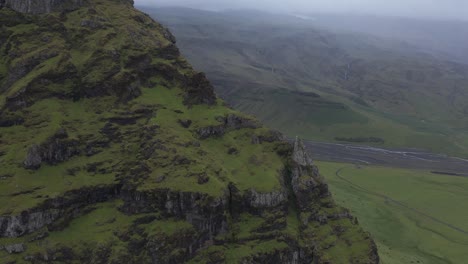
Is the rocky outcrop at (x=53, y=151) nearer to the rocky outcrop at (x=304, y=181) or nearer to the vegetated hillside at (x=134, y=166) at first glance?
the vegetated hillside at (x=134, y=166)

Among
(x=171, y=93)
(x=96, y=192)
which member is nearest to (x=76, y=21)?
(x=171, y=93)

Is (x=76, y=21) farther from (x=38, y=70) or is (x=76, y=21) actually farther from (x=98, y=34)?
(x=38, y=70)

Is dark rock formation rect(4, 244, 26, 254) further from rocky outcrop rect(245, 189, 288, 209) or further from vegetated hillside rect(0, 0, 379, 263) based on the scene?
rocky outcrop rect(245, 189, 288, 209)

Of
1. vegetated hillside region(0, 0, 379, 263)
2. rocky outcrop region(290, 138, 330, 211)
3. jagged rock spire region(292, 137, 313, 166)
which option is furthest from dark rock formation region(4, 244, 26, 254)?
jagged rock spire region(292, 137, 313, 166)

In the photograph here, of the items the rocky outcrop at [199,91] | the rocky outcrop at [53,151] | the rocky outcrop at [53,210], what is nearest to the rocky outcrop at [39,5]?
the rocky outcrop at [199,91]

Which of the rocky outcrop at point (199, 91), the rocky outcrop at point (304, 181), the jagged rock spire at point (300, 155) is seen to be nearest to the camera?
the rocky outcrop at point (304, 181)
